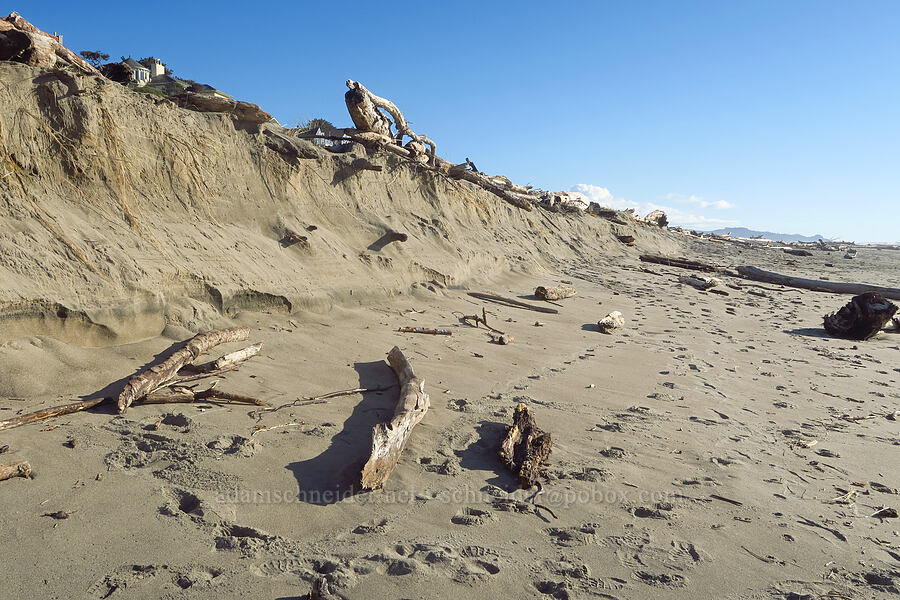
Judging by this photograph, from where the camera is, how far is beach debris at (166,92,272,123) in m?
5.83

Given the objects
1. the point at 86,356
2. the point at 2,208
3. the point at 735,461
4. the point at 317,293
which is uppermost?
the point at 2,208

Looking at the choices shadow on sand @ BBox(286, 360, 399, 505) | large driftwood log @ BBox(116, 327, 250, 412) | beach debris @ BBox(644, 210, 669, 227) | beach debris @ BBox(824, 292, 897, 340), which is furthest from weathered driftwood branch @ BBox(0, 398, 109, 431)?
beach debris @ BBox(644, 210, 669, 227)

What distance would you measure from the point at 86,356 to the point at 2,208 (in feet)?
4.77

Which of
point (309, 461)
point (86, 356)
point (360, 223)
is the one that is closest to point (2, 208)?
point (86, 356)

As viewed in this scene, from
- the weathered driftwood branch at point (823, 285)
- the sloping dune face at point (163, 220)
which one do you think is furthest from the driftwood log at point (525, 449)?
the weathered driftwood branch at point (823, 285)

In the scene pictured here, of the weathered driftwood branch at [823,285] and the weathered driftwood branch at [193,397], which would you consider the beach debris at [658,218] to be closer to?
the weathered driftwood branch at [823,285]

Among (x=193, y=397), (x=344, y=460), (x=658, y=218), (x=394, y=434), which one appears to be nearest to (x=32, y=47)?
(x=193, y=397)

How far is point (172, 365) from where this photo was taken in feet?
11.9

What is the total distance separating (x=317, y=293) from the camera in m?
5.91

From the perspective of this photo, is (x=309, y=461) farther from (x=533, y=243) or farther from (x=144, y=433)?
(x=533, y=243)

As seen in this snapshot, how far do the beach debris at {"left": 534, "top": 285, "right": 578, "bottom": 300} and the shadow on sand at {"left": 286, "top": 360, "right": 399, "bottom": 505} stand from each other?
194 inches

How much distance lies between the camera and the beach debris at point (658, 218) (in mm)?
25959

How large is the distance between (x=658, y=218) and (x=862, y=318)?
808 inches

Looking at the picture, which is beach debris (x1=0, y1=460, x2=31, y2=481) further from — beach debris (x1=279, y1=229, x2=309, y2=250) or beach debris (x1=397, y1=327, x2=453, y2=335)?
beach debris (x1=279, y1=229, x2=309, y2=250)
